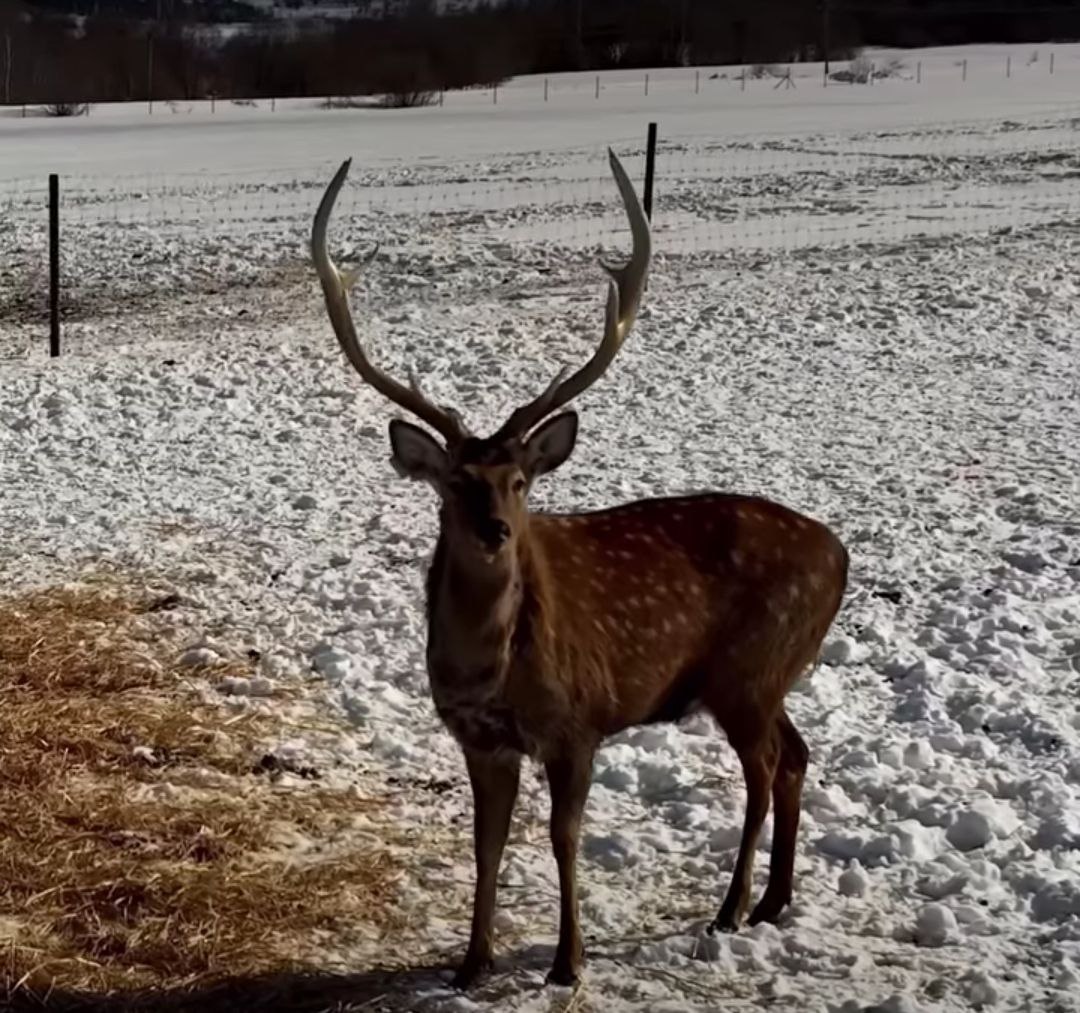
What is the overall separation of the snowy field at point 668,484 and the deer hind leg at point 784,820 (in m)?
0.09

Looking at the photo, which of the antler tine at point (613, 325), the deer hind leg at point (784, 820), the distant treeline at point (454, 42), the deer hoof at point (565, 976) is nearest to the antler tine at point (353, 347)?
the antler tine at point (613, 325)

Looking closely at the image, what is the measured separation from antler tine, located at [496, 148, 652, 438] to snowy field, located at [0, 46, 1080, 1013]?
1607mm

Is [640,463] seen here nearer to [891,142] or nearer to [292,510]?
[292,510]

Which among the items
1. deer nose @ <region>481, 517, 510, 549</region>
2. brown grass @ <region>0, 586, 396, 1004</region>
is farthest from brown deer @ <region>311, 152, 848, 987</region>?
brown grass @ <region>0, 586, 396, 1004</region>

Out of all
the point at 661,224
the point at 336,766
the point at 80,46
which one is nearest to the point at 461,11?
the point at 80,46

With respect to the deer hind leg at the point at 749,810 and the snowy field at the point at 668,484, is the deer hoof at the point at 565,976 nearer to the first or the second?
the snowy field at the point at 668,484

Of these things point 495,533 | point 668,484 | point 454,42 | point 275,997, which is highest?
point 454,42

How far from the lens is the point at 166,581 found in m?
8.53

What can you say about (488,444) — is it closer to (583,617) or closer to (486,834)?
(583,617)

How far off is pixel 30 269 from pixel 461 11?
217ft

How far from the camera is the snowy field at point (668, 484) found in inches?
212

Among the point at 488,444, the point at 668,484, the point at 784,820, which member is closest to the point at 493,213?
the point at 668,484

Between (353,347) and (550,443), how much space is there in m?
0.76

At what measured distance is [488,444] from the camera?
193 inches
